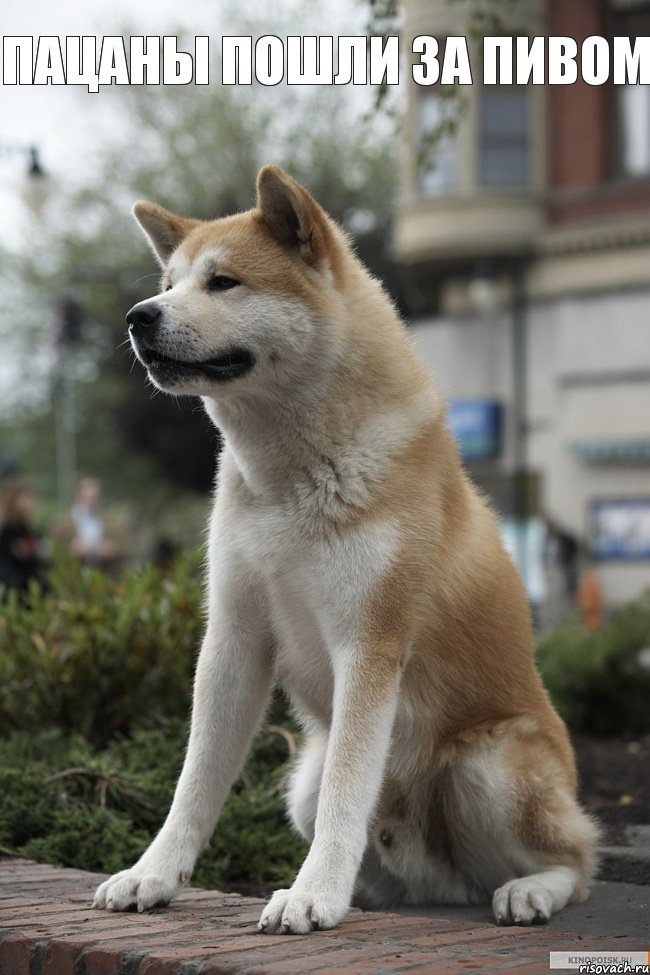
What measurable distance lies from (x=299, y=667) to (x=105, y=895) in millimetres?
847

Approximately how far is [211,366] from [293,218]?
1.74ft

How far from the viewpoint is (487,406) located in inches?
989

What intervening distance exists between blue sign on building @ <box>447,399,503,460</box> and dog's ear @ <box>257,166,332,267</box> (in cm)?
2111

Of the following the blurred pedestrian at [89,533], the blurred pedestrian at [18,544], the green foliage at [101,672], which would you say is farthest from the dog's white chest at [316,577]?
the blurred pedestrian at [89,533]

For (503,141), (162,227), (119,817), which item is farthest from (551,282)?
(162,227)

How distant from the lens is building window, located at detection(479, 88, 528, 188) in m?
24.9

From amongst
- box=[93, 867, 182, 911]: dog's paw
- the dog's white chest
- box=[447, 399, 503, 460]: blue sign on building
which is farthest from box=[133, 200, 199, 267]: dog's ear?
box=[447, 399, 503, 460]: blue sign on building

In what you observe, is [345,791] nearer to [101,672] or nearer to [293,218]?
[293,218]

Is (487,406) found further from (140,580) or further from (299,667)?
(299,667)

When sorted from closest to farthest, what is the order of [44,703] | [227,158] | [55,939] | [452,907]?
[55,939] → [452,907] → [44,703] → [227,158]

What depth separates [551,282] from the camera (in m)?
25.0

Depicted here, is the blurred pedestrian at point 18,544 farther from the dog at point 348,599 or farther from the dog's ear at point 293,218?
the dog's ear at point 293,218

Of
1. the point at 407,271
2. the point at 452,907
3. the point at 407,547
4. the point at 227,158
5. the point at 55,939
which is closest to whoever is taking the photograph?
the point at 55,939

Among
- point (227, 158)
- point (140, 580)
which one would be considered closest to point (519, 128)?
point (227, 158)
